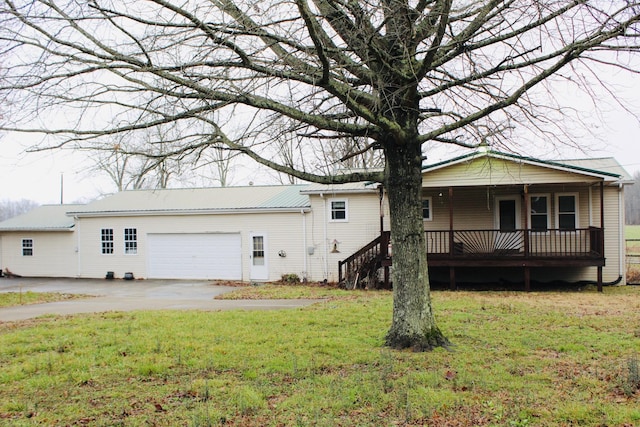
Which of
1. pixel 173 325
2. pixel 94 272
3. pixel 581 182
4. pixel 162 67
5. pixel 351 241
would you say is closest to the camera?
pixel 162 67

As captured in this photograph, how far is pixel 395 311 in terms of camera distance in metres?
7.42

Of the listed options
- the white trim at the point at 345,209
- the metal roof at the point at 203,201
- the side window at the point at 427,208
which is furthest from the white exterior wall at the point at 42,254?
the side window at the point at 427,208

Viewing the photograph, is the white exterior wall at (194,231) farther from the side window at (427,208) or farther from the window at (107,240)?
the side window at (427,208)

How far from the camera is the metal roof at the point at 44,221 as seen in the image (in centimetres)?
2398

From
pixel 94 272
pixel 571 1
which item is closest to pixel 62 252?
pixel 94 272

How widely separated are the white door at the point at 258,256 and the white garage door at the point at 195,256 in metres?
0.60

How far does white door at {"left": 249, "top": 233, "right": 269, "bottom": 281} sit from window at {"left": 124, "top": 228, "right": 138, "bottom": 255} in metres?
5.66

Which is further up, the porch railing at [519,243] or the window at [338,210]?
the window at [338,210]

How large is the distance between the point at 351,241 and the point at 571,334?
11.6 meters

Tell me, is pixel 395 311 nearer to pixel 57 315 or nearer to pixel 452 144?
pixel 452 144

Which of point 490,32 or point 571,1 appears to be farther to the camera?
point 490,32

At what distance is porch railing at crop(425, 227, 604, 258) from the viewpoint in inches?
645

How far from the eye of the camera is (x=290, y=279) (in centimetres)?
2014

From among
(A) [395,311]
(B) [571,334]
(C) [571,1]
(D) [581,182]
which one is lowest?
(B) [571,334]
